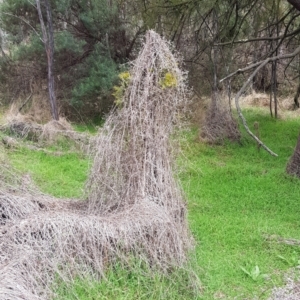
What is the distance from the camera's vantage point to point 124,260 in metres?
3.09

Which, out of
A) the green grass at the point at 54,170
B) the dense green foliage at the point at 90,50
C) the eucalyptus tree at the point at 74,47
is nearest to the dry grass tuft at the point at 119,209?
the green grass at the point at 54,170

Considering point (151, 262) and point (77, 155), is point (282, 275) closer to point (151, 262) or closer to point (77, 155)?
point (151, 262)

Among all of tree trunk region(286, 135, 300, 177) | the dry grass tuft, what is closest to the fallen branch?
the dry grass tuft

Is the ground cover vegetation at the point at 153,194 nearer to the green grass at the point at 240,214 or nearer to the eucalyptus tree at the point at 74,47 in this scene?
the green grass at the point at 240,214

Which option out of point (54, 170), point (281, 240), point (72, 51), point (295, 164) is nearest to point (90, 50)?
point (72, 51)

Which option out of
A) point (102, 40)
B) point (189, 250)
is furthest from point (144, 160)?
point (102, 40)

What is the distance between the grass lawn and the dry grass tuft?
0.61 ft

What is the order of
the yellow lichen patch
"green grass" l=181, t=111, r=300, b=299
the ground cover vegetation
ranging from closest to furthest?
the ground cover vegetation → "green grass" l=181, t=111, r=300, b=299 → the yellow lichen patch

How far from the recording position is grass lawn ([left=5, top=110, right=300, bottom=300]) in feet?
10.1

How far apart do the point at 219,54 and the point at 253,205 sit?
5287 mm

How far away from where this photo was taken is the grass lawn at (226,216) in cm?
307

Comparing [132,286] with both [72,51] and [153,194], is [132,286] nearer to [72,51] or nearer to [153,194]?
[153,194]

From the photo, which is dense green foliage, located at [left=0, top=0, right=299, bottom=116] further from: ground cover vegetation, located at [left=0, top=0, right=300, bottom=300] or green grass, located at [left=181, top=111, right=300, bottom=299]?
green grass, located at [left=181, top=111, right=300, bottom=299]

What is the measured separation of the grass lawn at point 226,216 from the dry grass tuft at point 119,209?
0.61ft
